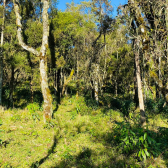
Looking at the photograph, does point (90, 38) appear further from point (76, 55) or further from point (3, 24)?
point (3, 24)

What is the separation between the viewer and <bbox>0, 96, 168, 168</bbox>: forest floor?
448 centimetres

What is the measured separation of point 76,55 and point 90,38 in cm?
294

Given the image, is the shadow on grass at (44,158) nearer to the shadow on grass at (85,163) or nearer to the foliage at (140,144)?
the shadow on grass at (85,163)

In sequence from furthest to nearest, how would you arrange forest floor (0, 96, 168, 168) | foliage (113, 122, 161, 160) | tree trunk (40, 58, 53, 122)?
tree trunk (40, 58, 53, 122) → forest floor (0, 96, 168, 168) → foliage (113, 122, 161, 160)

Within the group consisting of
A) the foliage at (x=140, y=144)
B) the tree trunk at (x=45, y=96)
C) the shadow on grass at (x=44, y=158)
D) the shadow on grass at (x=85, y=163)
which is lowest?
the shadow on grass at (x=85, y=163)

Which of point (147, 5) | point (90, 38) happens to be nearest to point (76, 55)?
point (90, 38)

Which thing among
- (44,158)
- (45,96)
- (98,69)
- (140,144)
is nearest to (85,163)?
(44,158)

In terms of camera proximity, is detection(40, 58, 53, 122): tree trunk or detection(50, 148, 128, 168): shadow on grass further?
detection(40, 58, 53, 122): tree trunk

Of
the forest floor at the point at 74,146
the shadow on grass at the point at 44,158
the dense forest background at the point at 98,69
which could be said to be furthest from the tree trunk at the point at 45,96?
the shadow on grass at the point at 44,158

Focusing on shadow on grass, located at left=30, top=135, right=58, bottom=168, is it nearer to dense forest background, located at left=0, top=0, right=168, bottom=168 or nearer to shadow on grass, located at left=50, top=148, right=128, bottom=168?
dense forest background, located at left=0, top=0, right=168, bottom=168

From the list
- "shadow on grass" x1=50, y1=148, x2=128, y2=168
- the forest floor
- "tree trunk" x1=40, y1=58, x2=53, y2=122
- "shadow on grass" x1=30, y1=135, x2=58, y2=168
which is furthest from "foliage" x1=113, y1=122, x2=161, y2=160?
"tree trunk" x1=40, y1=58, x2=53, y2=122

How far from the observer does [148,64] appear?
427 cm

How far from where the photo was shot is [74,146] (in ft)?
18.4

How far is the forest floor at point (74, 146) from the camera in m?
4.48
